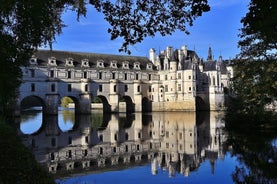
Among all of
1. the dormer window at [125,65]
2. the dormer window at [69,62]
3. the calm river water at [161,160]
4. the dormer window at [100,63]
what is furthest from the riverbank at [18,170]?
the dormer window at [125,65]

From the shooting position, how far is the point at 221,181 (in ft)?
38.4

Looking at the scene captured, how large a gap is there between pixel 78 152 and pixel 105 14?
1287 cm

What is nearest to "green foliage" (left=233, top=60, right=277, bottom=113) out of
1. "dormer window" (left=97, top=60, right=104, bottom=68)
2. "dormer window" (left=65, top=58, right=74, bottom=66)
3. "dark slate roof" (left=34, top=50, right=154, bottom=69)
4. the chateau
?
the chateau

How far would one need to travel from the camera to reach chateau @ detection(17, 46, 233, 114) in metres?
55.7

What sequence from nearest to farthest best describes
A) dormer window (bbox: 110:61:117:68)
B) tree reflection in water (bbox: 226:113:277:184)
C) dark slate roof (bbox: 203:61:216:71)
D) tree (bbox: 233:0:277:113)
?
tree reflection in water (bbox: 226:113:277:184)
tree (bbox: 233:0:277:113)
dormer window (bbox: 110:61:117:68)
dark slate roof (bbox: 203:61:216:71)

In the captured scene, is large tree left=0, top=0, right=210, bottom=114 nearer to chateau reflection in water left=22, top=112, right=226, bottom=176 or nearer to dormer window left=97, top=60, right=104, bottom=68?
chateau reflection in water left=22, top=112, right=226, bottom=176

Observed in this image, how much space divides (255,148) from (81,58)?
49.2 meters

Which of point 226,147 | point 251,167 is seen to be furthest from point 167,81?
point 251,167

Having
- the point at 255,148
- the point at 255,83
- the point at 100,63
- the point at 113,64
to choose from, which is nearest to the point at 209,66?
the point at 113,64

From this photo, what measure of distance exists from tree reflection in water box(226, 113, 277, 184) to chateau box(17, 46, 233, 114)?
31.9 metres

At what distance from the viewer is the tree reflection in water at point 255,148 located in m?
11.9

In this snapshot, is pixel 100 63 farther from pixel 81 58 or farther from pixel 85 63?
pixel 81 58

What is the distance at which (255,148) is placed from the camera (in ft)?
56.6

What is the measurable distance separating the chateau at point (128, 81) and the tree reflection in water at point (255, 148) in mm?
31869
